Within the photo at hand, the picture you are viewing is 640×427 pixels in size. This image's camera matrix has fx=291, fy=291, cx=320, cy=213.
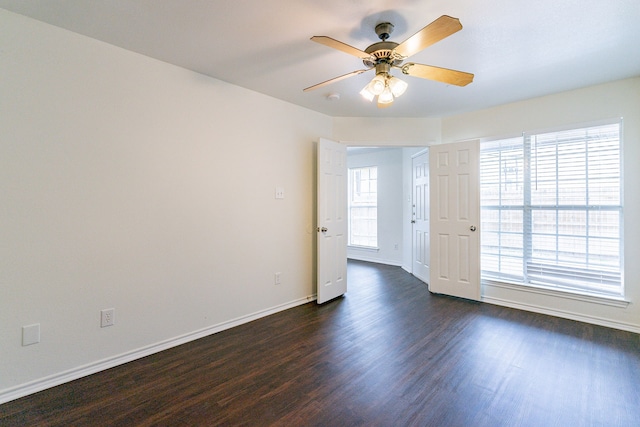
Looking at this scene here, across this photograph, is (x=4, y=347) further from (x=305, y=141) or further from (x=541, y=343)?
(x=541, y=343)

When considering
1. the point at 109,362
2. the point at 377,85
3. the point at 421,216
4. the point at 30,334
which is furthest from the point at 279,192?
the point at 421,216

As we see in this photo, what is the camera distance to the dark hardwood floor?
5.60 ft

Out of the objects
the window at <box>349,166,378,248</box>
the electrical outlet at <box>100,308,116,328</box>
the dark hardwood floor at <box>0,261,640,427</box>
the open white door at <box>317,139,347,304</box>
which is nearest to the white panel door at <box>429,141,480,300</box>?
the dark hardwood floor at <box>0,261,640,427</box>

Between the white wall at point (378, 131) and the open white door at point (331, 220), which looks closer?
the open white door at point (331, 220)

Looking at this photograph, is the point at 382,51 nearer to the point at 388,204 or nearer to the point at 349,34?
the point at 349,34

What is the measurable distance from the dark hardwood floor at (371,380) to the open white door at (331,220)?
0.73 meters

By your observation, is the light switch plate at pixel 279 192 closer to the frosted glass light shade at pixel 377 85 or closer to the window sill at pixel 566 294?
the frosted glass light shade at pixel 377 85

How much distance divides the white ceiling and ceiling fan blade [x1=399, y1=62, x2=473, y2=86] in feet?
0.93

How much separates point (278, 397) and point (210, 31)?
2.56 meters

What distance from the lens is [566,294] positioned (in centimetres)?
323

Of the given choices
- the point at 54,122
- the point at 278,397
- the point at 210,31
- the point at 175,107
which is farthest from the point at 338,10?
the point at 278,397

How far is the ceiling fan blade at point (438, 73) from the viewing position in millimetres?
1991

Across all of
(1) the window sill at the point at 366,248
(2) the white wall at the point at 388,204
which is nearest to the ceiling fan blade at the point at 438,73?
(2) the white wall at the point at 388,204

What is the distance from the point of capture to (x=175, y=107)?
2.61 m
